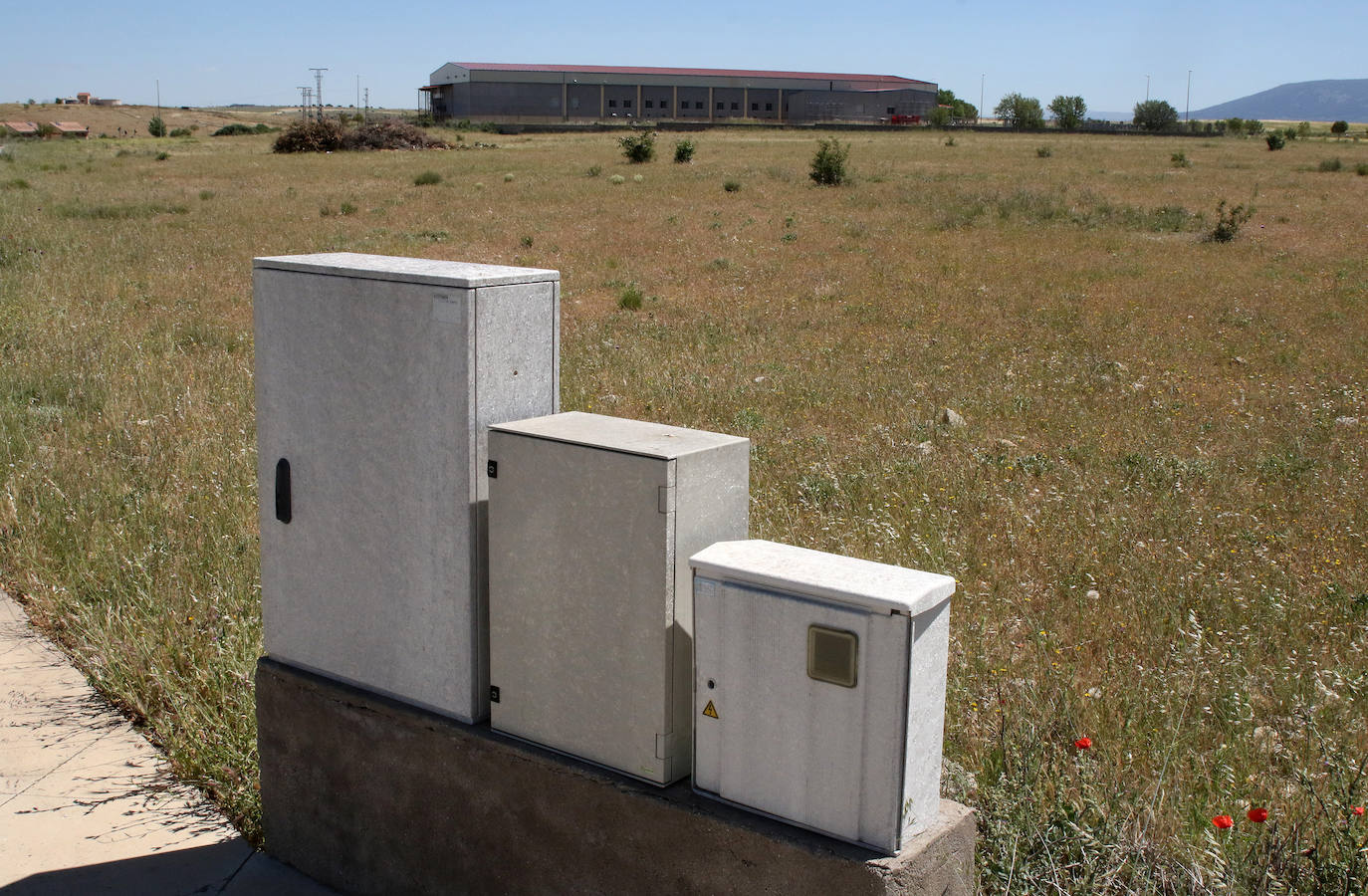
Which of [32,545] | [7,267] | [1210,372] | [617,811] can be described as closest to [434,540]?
[617,811]

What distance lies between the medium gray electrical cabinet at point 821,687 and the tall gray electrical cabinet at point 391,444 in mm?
740

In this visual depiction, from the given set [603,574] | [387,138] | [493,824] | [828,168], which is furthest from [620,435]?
[387,138]

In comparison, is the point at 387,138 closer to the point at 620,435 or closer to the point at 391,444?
the point at 391,444

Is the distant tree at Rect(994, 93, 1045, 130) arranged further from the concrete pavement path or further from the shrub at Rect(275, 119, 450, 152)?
the concrete pavement path

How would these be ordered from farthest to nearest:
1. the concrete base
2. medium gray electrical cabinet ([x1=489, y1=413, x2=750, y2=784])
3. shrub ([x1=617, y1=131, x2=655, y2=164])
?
1. shrub ([x1=617, y1=131, x2=655, y2=164])
2. medium gray electrical cabinet ([x1=489, y1=413, x2=750, y2=784])
3. the concrete base

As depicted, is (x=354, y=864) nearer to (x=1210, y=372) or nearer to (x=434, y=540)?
(x=434, y=540)

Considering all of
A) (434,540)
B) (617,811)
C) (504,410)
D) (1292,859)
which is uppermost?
(504,410)

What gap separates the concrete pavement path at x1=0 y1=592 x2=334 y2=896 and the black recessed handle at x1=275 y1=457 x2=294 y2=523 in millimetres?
1047

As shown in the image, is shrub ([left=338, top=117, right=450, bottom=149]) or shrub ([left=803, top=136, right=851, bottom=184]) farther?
shrub ([left=338, top=117, right=450, bottom=149])

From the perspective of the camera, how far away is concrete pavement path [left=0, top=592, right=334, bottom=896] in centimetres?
337

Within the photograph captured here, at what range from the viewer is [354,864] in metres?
3.34

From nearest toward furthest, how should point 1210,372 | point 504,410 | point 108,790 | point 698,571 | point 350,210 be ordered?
1. point 698,571
2. point 504,410
3. point 108,790
4. point 1210,372
5. point 350,210

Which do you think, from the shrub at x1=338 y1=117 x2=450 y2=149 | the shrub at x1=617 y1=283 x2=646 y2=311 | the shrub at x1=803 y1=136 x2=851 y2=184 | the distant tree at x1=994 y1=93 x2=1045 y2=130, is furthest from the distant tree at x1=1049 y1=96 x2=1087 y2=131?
the shrub at x1=617 y1=283 x2=646 y2=311

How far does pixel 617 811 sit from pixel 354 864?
40.0 inches
